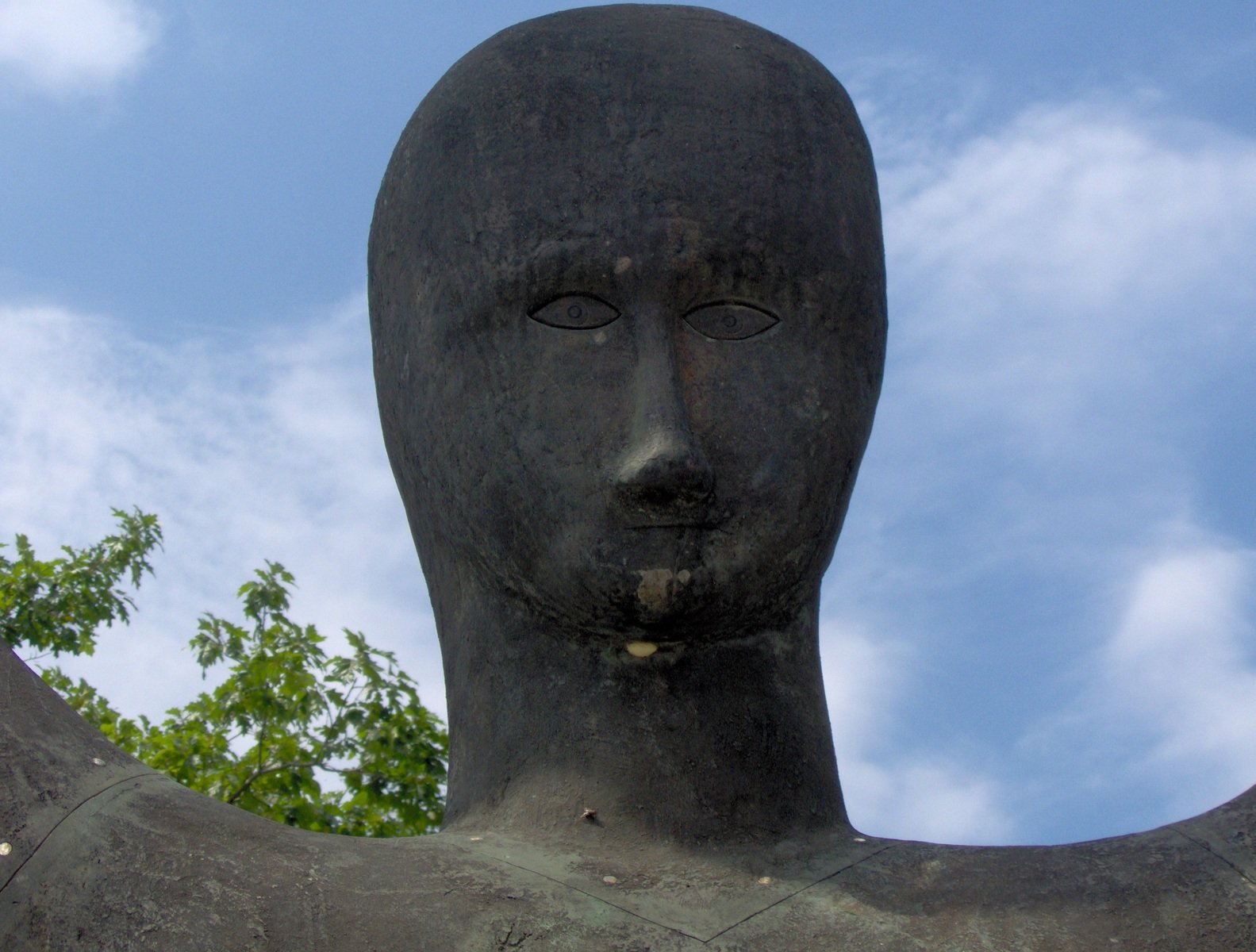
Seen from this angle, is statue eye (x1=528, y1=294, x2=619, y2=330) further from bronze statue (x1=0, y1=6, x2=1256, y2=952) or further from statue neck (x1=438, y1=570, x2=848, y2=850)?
statue neck (x1=438, y1=570, x2=848, y2=850)

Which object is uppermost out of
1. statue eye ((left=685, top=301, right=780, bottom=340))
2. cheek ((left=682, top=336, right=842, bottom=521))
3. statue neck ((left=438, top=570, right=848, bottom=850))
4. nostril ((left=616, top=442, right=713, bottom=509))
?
statue eye ((left=685, top=301, right=780, bottom=340))

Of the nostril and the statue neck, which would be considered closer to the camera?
the nostril

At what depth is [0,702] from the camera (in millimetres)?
3602

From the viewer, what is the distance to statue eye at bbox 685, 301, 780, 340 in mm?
4289

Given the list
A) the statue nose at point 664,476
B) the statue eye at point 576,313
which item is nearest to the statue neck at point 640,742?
the statue nose at point 664,476

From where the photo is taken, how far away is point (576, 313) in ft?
14.0

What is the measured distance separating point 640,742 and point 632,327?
3.12ft

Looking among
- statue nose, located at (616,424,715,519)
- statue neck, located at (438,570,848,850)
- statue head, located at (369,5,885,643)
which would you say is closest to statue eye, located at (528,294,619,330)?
statue head, located at (369,5,885,643)

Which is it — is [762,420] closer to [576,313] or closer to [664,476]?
[664,476]

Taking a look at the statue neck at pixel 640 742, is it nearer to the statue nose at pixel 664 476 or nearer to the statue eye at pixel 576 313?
the statue nose at pixel 664 476

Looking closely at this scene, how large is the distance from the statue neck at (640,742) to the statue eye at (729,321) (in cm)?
70

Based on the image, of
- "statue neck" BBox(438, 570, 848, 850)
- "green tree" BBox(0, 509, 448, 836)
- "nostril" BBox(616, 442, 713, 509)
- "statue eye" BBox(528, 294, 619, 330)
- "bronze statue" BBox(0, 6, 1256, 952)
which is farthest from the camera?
"green tree" BBox(0, 509, 448, 836)

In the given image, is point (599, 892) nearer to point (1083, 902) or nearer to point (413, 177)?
point (1083, 902)

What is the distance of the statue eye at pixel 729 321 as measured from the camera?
169 inches
